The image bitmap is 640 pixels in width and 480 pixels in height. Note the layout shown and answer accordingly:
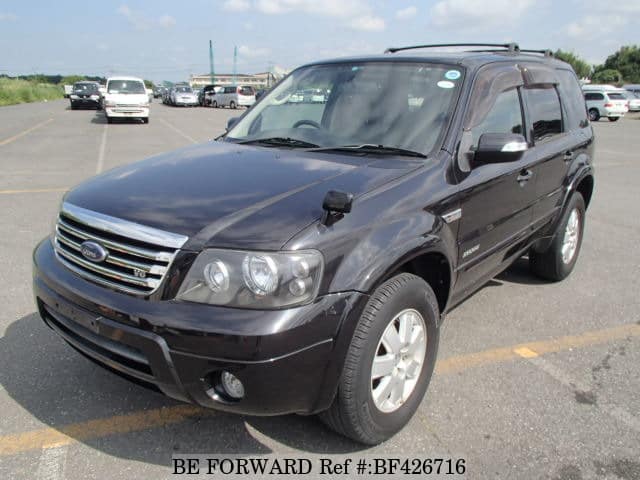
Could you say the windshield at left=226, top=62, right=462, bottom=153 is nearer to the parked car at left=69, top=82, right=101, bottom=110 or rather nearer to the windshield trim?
the windshield trim

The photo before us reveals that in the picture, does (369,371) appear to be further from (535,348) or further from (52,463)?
(535,348)

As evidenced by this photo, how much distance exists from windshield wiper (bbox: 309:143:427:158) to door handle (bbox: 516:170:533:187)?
3.34ft

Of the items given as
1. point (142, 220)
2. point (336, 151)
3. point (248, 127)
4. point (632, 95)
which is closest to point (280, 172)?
point (336, 151)

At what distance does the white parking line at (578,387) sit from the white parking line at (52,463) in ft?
8.94

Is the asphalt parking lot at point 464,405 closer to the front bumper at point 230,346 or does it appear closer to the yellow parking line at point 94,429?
the yellow parking line at point 94,429

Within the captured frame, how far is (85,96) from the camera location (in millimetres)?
32250

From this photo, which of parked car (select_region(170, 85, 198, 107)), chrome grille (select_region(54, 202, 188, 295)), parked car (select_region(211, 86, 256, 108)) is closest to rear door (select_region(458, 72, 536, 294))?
chrome grille (select_region(54, 202, 188, 295))

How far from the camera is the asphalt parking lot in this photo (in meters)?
2.44

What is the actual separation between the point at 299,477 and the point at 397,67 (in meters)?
2.52

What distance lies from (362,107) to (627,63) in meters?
85.0

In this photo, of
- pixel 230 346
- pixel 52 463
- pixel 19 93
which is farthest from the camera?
pixel 19 93

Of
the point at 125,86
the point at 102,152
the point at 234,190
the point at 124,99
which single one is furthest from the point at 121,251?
the point at 125,86

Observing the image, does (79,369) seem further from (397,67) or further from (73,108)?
(73,108)

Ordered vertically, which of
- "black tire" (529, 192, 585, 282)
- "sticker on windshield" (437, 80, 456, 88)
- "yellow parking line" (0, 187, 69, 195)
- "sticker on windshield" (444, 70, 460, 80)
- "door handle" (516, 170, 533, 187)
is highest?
"sticker on windshield" (444, 70, 460, 80)
